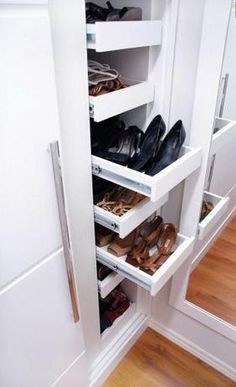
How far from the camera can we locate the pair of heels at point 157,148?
975mm

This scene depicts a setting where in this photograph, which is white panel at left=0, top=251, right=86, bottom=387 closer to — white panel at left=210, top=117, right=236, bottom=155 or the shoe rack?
the shoe rack

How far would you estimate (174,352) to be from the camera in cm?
153

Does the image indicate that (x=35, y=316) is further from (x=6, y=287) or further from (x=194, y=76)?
(x=194, y=76)

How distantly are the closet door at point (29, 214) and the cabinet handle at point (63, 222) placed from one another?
0.04ft

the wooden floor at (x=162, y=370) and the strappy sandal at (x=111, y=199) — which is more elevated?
the strappy sandal at (x=111, y=199)

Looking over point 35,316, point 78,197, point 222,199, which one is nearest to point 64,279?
point 35,316

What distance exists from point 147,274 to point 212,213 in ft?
1.37

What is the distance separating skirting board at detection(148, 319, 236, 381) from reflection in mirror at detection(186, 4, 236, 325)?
0.26m

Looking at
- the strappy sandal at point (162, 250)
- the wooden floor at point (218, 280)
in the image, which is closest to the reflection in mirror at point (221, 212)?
the wooden floor at point (218, 280)

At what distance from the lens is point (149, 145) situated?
1.01 metres

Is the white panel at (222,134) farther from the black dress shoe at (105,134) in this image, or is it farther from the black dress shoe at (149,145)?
the black dress shoe at (105,134)

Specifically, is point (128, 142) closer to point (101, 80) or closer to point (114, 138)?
point (114, 138)

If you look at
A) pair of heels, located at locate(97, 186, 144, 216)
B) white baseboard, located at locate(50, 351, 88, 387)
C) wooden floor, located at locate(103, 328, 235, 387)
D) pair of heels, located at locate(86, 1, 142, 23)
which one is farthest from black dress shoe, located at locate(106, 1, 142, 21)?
wooden floor, located at locate(103, 328, 235, 387)

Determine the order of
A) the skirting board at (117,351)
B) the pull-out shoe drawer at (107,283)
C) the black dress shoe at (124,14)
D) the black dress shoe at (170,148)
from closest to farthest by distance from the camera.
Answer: the black dress shoe at (124,14) < the black dress shoe at (170,148) < the pull-out shoe drawer at (107,283) < the skirting board at (117,351)
